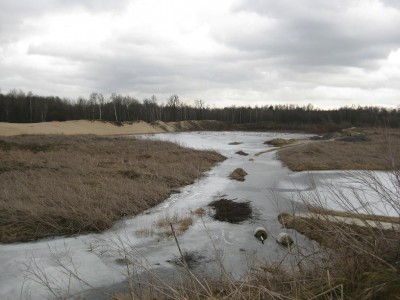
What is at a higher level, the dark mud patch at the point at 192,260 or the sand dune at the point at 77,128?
the sand dune at the point at 77,128

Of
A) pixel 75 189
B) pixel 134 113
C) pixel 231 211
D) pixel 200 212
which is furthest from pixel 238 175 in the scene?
pixel 134 113

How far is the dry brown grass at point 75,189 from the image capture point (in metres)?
10.8

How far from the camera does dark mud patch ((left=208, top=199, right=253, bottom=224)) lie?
40.5 ft

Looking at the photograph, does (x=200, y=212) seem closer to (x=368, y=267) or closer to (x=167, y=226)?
(x=167, y=226)

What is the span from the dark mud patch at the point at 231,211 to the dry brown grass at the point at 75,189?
2616 mm

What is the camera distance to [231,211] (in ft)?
43.7

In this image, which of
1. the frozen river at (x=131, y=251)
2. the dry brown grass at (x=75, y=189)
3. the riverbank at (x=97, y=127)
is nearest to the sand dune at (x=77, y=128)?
the riverbank at (x=97, y=127)

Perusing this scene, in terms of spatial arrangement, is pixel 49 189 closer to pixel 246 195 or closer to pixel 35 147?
pixel 246 195

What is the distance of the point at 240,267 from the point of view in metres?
7.84

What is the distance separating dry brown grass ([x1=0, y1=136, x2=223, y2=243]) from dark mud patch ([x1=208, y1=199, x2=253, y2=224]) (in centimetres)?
262

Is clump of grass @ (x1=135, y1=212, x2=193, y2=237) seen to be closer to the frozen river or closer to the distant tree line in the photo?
the frozen river

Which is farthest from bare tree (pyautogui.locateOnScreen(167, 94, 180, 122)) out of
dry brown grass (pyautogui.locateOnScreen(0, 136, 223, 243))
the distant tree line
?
dry brown grass (pyautogui.locateOnScreen(0, 136, 223, 243))

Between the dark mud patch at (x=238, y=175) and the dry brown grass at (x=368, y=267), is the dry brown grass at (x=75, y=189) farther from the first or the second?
the dry brown grass at (x=368, y=267)

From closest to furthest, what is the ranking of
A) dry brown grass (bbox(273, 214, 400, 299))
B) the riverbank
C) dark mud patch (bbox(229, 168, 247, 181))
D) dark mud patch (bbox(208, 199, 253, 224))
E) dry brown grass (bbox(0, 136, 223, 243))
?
dry brown grass (bbox(273, 214, 400, 299)) < dry brown grass (bbox(0, 136, 223, 243)) < dark mud patch (bbox(208, 199, 253, 224)) < dark mud patch (bbox(229, 168, 247, 181)) < the riverbank
